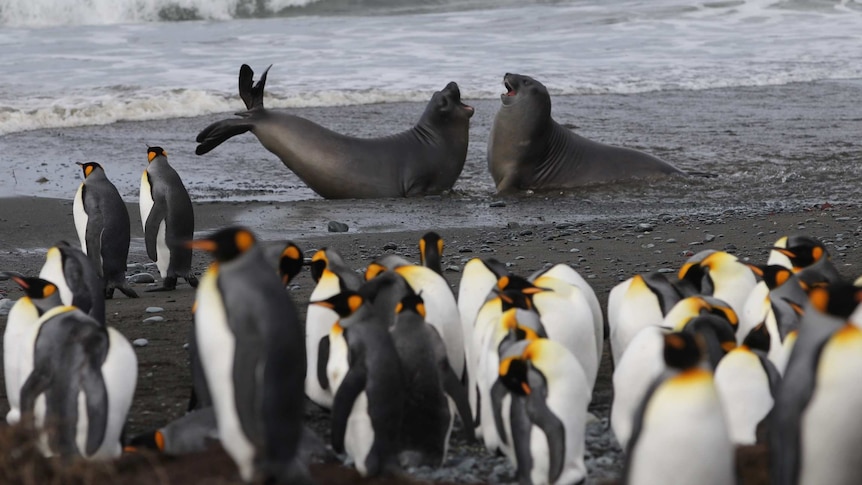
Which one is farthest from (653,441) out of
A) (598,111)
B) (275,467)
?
(598,111)

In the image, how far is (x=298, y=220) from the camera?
9.96 metres

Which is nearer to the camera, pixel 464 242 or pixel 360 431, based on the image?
pixel 360 431

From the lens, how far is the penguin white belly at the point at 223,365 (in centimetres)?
341

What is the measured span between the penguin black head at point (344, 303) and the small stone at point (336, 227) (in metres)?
4.97

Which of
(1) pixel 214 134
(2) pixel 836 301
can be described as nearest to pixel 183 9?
(1) pixel 214 134

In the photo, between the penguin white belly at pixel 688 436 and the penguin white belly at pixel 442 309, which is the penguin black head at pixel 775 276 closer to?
the penguin white belly at pixel 442 309

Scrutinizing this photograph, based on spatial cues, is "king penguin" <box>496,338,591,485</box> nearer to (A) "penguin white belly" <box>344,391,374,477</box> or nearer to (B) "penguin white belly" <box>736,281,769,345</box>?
(A) "penguin white belly" <box>344,391,374,477</box>

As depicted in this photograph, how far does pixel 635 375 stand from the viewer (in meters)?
4.76

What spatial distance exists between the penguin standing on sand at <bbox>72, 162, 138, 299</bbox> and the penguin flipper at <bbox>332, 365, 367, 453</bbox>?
3256 mm

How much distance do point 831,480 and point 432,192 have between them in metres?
8.65

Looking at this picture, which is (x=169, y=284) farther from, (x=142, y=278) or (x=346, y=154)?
(x=346, y=154)

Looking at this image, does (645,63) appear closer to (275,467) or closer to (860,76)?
(860,76)

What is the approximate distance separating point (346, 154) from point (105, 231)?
457cm

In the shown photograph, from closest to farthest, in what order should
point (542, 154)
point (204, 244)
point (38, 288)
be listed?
point (204, 244)
point (38, 288)
point (542, 154)
